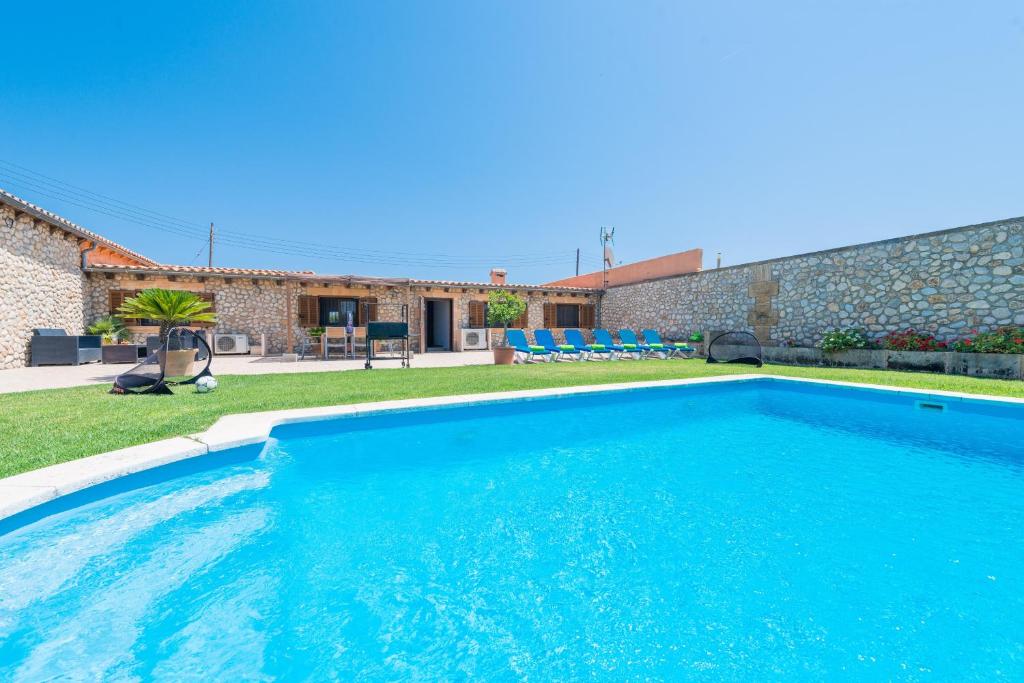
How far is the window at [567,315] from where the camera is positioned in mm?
16859

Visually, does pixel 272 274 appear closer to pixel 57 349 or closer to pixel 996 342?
pixel 57 349

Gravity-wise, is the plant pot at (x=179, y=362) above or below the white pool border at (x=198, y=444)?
above

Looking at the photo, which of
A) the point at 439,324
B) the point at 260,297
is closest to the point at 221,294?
the point at 260,297

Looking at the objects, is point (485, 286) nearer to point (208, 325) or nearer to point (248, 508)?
point (208, 325)

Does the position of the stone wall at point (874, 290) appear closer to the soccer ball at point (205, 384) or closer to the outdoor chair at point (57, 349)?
the soccer ball at point (205, 384)

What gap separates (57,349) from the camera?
9.29 metres

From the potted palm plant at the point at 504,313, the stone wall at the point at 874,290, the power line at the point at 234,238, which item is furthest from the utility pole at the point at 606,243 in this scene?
the potted palm plant at the point at 504,313

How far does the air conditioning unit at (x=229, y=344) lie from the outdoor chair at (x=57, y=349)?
272cm

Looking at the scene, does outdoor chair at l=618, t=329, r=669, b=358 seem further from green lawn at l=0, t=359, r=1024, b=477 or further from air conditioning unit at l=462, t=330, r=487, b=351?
air conditioning unit at l=462, t=330, r=487, b=351

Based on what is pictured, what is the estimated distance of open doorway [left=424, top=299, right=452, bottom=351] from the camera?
1648cm

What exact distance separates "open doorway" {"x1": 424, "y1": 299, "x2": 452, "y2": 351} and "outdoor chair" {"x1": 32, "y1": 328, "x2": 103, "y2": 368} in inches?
375

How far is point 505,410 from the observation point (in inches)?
211

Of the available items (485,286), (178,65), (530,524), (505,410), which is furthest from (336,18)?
(530,524)

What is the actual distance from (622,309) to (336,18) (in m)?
12.5
